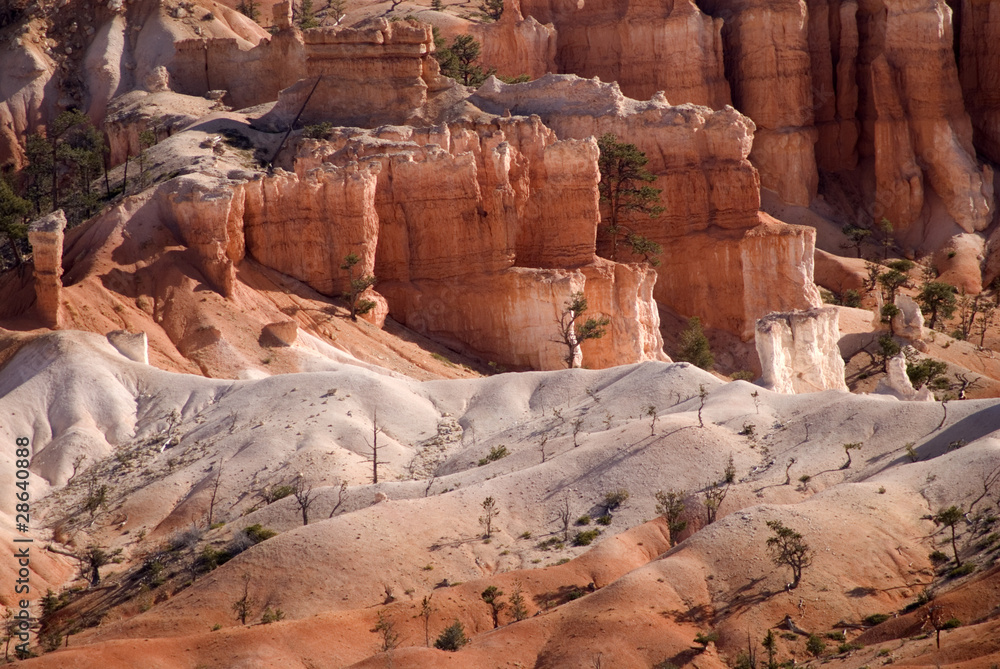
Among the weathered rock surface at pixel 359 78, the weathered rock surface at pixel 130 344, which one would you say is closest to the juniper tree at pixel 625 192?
the weathered rock surface at pixel 359 78

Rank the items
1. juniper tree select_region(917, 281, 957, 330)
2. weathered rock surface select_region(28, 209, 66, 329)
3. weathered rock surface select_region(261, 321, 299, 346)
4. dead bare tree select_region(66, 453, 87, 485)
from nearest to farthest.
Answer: dead bare tree select_region(66, 453, 87, 485) < weathered rock surface select_region(28, 209, 66, 329) < weathered rock surface select_region(261, 321, 299, 346) < juniper tree select_region(917, 281, 957, 330)

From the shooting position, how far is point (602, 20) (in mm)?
97375

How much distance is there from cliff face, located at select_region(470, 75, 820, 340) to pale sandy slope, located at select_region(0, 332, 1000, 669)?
22904 millimetres

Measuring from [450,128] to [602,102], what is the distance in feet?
32.1

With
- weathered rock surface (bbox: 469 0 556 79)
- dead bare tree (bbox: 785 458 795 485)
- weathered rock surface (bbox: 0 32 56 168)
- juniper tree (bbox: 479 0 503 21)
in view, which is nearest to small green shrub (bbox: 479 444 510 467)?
dead bare tree (bbox: 785 458 795 485)

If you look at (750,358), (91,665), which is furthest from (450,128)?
(91,665)

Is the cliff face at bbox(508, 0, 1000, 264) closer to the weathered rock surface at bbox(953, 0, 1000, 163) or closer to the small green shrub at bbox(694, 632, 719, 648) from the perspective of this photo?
the weathered rock surface at bbox(953, 0, 1000, 163)

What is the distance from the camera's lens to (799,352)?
222ft

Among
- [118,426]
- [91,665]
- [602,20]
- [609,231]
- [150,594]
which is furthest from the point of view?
[602,20]

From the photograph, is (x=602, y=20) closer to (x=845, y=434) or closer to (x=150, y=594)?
(x=845, y=434)

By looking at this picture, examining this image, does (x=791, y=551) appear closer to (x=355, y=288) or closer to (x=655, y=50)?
(x=355, y=288)

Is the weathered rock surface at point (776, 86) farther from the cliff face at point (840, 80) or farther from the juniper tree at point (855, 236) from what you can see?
the juniper tree at point (855, 236)

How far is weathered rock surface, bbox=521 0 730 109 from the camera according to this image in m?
95.2

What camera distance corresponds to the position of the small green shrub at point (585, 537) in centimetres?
4534
